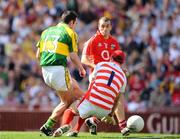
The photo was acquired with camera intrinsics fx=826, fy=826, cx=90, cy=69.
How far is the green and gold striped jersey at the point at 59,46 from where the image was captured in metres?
14.3

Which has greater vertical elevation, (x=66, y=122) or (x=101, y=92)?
(x=101, y=92)

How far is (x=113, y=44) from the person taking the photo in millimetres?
16062

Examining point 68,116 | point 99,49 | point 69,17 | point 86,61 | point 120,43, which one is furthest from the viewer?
point 120,43

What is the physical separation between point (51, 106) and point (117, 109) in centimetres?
629

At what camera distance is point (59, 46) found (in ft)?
46.9

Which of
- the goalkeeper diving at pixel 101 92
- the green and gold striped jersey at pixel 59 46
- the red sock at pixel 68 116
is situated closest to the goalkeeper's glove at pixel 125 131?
the goalkeeper diving at pixel 101 92

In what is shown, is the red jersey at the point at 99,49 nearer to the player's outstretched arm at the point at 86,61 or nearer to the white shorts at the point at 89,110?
the player's outstretched arm at the point at 86,61

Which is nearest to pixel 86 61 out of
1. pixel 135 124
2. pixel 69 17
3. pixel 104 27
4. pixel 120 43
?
pixel 104 27

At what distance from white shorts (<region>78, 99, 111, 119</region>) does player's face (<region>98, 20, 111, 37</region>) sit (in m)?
2.08

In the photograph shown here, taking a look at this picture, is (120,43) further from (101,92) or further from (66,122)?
(101,92)

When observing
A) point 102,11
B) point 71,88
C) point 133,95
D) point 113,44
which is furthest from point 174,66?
point 71,88

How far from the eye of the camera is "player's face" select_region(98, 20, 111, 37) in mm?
15756

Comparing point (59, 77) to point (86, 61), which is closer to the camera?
point (59, 77)

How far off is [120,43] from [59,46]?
409 inches
